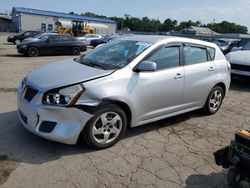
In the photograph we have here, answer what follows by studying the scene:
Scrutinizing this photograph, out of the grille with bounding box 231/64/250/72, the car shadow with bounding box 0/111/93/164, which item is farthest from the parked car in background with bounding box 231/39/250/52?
the car shadow with bounding box 0/111/93/164

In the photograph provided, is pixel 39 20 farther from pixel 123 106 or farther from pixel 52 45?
pixel 123 106

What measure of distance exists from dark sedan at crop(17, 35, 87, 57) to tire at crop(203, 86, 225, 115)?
12.3 m

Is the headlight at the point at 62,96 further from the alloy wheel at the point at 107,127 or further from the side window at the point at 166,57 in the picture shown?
the side window at the point at 166,57

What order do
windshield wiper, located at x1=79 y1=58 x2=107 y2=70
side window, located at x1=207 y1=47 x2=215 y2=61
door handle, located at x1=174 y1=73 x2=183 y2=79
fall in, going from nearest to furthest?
1. windshield wiper, located at x1=79 y1=58 x2=107 y2=70
2. door handle, located at x1=174 y1=73 x2=183 y2=79
3. side window, located at x1=207 y1=47 x2=215 y2=61

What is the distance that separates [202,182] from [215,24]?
389ft

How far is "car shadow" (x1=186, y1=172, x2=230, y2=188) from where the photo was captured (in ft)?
10.8

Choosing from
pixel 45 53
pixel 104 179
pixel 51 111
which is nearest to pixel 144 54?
pixel 51 111

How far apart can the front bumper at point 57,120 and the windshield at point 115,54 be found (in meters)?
0.96

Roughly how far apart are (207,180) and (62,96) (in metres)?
2.14

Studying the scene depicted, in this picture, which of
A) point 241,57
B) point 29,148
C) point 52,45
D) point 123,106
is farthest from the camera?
point 52,45

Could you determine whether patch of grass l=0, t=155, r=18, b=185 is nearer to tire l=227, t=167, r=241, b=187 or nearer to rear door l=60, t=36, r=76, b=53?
tire l=227, t=167, r=241, b=187

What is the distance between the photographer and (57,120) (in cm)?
356

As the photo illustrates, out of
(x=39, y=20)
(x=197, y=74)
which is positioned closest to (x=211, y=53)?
(x=197, y=74)

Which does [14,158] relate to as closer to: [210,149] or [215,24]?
[210,149]
